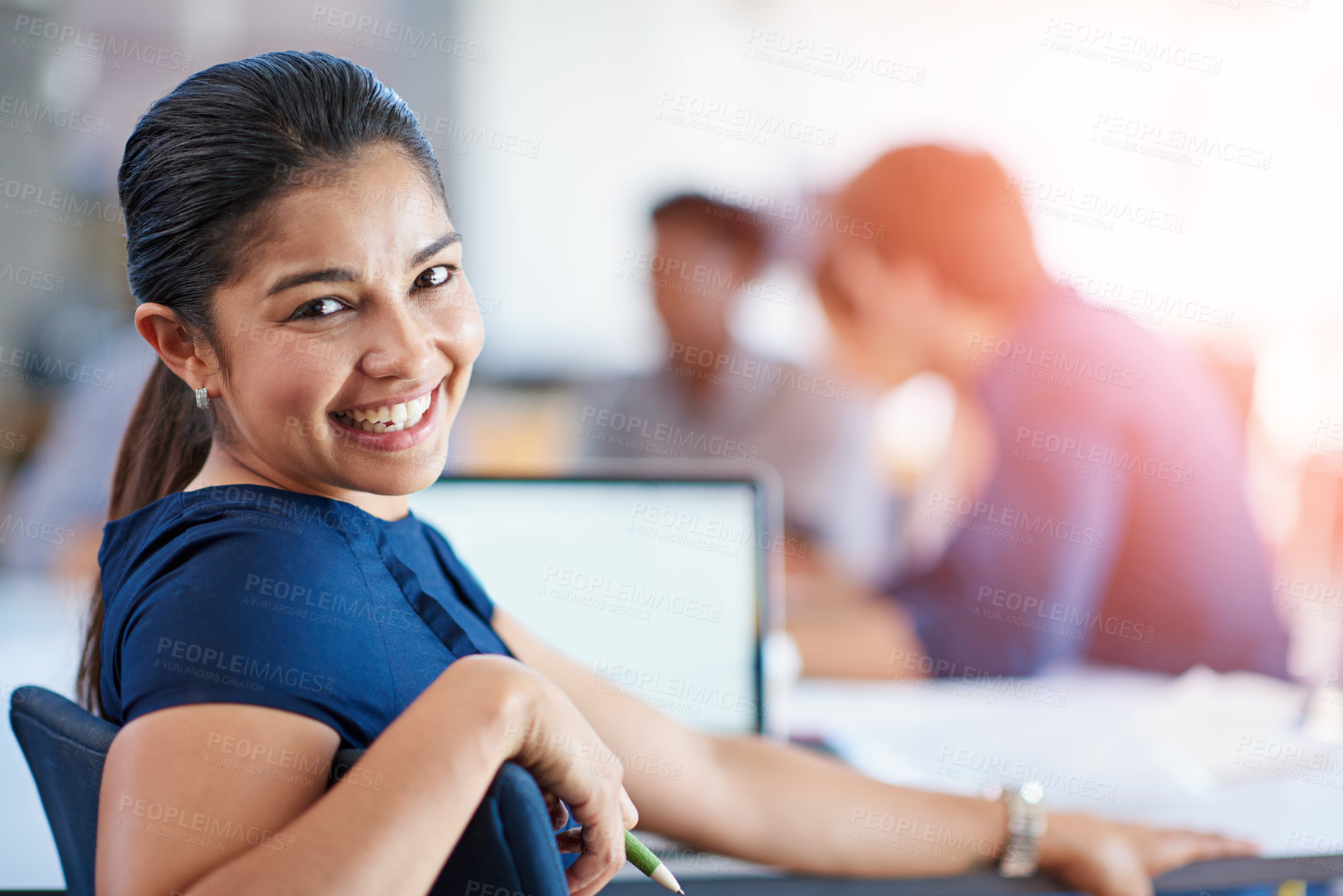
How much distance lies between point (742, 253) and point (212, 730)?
197cm

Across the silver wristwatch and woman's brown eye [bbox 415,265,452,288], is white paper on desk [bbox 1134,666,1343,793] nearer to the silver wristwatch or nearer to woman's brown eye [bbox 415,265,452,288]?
the silver wristwatch

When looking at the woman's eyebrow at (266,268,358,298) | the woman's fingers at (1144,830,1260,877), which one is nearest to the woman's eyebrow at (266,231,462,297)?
the woman's eyebrow at (266,268,358,298)

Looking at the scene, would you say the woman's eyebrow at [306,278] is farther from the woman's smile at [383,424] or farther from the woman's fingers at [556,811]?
the woman's fingers at [556,811]

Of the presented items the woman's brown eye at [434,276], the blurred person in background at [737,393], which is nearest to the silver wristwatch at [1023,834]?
the woman's brown eye at [434,276]

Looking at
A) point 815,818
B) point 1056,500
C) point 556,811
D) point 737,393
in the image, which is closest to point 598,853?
point 556,811

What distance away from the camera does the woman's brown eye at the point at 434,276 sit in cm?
75

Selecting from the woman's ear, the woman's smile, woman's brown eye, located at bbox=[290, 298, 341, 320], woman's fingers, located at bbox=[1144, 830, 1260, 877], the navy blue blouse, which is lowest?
woman's fingers, located at bbox=[1144, 830, 1260, 877]

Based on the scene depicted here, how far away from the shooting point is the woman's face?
68cm

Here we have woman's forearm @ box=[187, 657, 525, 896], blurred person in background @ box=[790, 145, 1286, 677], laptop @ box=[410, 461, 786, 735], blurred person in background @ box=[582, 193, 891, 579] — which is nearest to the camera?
woman's forearm @ box=[187, 657, 525, 896]

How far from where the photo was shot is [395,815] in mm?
550

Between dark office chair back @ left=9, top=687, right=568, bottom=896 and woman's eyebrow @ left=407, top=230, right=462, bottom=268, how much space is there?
347 mm

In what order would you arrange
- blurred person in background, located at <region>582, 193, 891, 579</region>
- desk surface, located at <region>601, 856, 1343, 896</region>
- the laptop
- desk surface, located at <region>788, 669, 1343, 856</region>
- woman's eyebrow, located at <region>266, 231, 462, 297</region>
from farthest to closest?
1. blurred person in background, located at <region>582, 193, 891, 579</region>
2. the laptop
3. desk surface, located at <region>788, 669, 1343, 856</region>
4. desk surface, located at <region>601, 856, 1343, 896</region>
5. woman's eyebrow, located at <region>266, 231, 462, 297</region>

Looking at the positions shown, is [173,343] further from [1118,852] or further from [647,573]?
[1118,852]

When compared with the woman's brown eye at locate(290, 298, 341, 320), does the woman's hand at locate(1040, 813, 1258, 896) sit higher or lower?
lower
